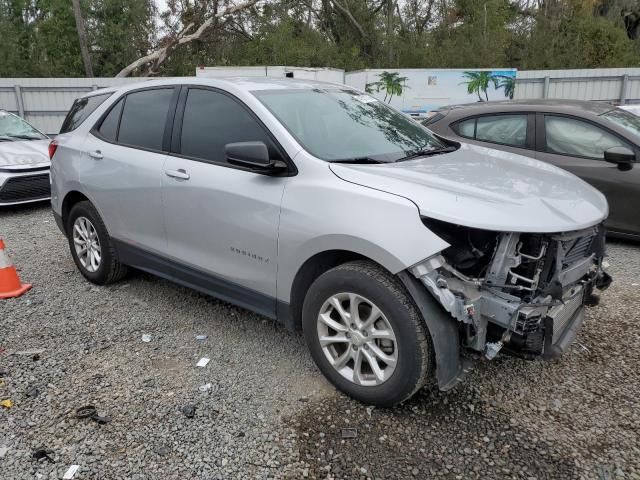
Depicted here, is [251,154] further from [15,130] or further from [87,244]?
[15,130]

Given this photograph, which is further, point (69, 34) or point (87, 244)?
point (69, 34)

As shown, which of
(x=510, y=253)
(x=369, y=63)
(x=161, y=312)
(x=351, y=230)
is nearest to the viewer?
(x=510, y=253)

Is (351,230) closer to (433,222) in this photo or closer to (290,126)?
(433,222)

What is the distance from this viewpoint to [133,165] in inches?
158

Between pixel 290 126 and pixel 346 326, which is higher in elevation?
pixel 290 126

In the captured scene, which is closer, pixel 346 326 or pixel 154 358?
pixel 346 326

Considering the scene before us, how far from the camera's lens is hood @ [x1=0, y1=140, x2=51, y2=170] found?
25.1 ft

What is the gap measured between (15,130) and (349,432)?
8.41 m

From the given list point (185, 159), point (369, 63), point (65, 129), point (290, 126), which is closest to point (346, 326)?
point (290, 126)

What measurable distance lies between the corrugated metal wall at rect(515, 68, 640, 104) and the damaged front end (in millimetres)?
13420

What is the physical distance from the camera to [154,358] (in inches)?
140

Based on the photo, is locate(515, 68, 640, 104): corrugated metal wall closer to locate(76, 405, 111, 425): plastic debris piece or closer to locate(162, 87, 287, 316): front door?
locate(162, 87, 287, 316): front door

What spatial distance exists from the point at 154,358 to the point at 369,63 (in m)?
21.6

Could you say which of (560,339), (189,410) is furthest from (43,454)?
(560,339)
